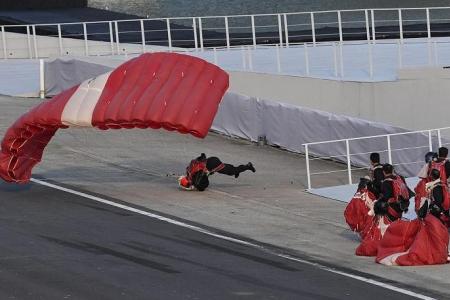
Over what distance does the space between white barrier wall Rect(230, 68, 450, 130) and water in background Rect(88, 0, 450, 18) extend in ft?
195

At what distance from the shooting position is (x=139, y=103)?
74.8 feet

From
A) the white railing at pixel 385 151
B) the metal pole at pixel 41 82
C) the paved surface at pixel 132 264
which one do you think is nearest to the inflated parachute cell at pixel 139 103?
the paved surface at pixel 132 264

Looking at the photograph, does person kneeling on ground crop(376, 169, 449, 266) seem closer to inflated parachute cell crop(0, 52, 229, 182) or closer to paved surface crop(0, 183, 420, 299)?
paved surface crop(0, 183, 420, 299)

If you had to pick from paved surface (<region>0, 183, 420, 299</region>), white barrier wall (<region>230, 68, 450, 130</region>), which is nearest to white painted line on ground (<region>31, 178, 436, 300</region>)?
paved surface (<region>0, 183, 420, 299</region>)

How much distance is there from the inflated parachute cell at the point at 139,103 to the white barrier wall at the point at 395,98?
11678 mm

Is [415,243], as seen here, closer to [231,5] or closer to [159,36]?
[159,36]

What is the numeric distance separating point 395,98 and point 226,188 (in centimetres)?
954

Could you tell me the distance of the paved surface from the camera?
16.8 metres

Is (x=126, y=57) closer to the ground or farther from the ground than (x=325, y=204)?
farther from the ground

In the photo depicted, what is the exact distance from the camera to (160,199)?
80.8 feet

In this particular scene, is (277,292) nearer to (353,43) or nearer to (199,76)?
(199,76)

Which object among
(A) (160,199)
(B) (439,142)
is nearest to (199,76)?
(A) (160,199)

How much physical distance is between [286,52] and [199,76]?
2064 cm

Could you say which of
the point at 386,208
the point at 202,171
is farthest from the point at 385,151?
the point at 386,208
